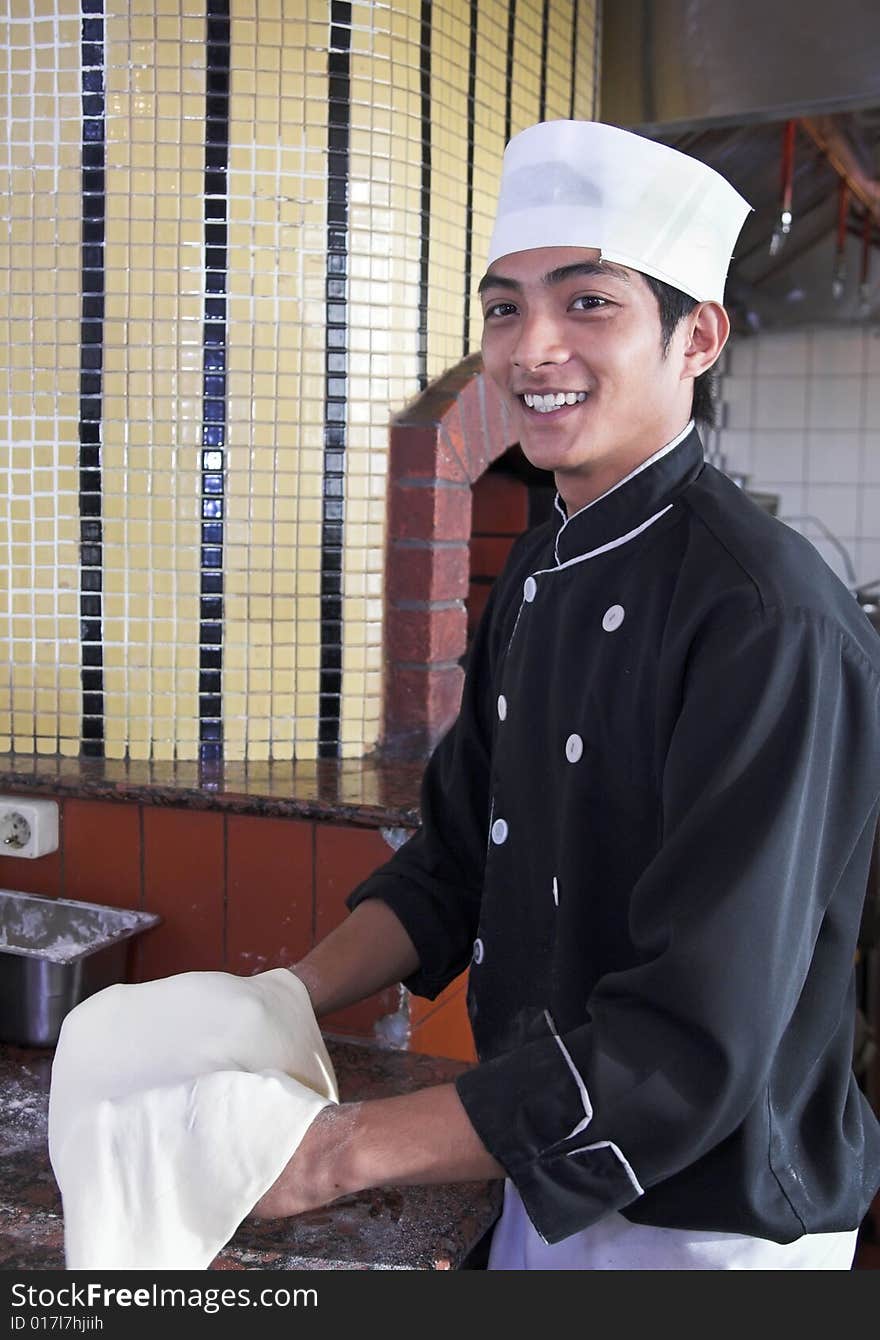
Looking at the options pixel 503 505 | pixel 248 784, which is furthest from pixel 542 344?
pixel 503 505

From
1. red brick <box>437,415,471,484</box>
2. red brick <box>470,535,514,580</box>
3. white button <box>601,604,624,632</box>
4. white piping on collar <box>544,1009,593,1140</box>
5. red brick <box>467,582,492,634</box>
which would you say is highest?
red brick <box>437,415,471,484</box>

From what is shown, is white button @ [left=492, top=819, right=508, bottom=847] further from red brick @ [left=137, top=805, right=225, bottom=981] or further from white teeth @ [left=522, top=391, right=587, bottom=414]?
red brick @ [left=137, top=805, right=225, bottom=981]

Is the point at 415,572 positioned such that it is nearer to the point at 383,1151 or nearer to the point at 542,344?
the point at 542,344

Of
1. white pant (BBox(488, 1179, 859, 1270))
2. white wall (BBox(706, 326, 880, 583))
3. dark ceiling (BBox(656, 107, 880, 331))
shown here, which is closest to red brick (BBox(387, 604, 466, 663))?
white pant (BBox(488, 1179, 859, 1270))

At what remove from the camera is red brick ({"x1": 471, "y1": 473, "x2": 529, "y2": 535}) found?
2.86 m

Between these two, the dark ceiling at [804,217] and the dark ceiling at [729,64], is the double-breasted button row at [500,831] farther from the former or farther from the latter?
the dark ceiling at [804,217]

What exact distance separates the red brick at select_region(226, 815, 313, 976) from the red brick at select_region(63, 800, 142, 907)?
0.16m

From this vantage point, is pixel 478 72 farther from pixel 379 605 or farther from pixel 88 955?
pixel 88 955

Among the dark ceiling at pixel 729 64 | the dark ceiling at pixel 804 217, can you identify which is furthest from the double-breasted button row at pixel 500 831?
the dark ceiling at pixel 804 217

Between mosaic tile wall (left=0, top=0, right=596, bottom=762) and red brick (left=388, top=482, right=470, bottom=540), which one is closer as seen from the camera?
mosaic tile wall (left=0, top=0, right=596, bottom=762)

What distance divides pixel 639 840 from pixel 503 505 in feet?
6.21

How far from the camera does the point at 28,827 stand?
1906 millimetres

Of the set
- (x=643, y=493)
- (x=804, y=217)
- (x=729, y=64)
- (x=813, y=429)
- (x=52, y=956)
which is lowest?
(x=52, y=956)

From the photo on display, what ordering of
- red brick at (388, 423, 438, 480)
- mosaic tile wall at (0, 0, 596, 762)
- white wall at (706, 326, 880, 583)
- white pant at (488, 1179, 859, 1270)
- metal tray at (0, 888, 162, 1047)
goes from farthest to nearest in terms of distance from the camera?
white wall at (706, 326, 880, 583), red brick at (388, 423, 438, 480), mosaic tile wall at (0, 0, 596, 762), metal tray at (0, 888, 162, 1047), white pant at (488, 1179, 859, 1270)
